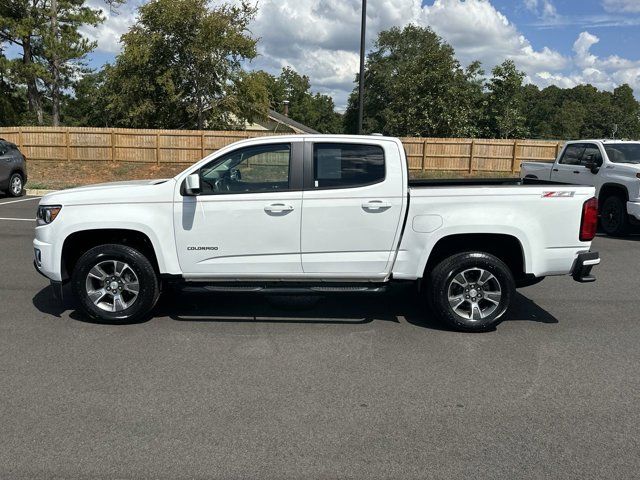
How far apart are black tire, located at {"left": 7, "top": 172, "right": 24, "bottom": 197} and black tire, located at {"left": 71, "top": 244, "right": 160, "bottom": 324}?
12.6 meters

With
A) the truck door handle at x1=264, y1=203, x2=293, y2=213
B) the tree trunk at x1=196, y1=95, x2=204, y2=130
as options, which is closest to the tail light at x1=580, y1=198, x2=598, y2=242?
the truck door handle at x1=264, y1=203, x2=293, y2=213

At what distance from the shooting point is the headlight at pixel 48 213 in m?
5.35

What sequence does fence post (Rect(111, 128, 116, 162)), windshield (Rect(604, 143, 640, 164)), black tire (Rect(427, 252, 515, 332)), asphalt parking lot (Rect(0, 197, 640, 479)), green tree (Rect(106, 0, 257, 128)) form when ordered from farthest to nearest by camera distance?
green tree (Rect(106, 0, 257, 128)) < fence post (Rect(111, 128, 116, 162)) < windshield (Rect(604, 143, 640, 164)) < black tire (Rect(427, 252, 515, 332)) < asphalt parking lot (Rect(0, 197, 640, 479))

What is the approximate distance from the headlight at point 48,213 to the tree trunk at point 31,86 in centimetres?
3619

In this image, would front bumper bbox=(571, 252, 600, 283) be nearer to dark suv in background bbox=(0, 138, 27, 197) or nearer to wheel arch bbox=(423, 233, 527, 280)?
wheel arch bbox=(423, 233, 527, 280)

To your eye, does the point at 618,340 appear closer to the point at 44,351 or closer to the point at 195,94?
the point at 44,351

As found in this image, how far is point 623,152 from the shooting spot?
11312 millimetres

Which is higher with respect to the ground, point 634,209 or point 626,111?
point 626,111

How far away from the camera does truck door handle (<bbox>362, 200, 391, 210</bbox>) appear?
5.21 m

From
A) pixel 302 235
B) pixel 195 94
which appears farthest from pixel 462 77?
pixel 302 235

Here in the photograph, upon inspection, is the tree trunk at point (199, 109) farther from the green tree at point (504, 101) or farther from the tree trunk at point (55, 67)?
the green tree at point (504, 101)

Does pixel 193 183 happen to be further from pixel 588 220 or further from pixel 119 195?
pixel 588 220

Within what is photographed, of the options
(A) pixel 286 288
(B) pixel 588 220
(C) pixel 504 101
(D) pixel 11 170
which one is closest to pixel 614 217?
(B) pixel 588 220

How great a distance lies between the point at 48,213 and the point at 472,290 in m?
4.05
